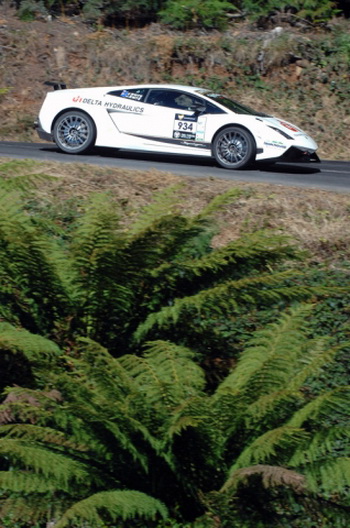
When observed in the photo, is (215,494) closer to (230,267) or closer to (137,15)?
(230,267)

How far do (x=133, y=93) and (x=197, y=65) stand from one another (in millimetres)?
7494

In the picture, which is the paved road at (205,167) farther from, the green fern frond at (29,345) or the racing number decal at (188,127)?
the green fern frond at (29,345)

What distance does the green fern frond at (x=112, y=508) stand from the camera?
374cm

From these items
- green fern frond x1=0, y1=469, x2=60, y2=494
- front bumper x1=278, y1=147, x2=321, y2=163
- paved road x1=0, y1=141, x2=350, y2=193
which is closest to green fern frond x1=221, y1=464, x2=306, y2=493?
green fern frond x1=0, y1=469, x2=60, y2=494

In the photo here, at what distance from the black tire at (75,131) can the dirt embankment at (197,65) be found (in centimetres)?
525

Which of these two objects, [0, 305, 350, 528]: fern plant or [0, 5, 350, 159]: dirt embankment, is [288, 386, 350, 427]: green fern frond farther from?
[0, 5, 350, 159]: dirt embankment

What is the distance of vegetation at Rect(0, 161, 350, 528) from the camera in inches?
164

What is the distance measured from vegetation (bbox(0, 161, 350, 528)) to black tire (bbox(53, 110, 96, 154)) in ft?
22.4

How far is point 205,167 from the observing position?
12.0 metres

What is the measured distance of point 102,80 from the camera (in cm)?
1973

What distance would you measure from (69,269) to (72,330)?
1.61 feet

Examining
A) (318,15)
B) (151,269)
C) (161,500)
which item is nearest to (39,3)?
(318,15)

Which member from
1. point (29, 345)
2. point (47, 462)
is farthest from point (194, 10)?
point (47, 462)

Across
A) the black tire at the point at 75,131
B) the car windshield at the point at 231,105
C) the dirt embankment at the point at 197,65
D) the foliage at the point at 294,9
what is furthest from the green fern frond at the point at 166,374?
the foliage at the point at 294,9
